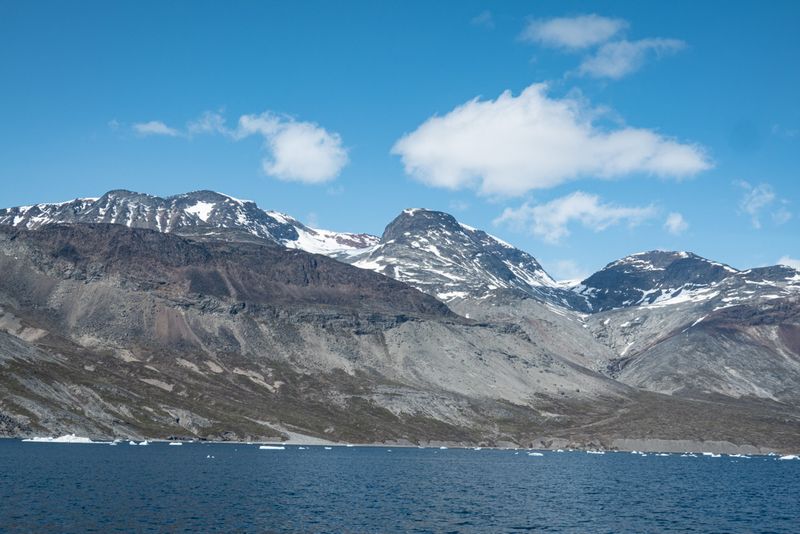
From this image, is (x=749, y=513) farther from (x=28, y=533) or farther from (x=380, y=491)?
(x=28, y=533)

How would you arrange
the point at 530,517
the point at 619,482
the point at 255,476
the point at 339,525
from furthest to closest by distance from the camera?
the point at 619,482 → the point at 255,476 → the point at 530,517 → the point at 339,525

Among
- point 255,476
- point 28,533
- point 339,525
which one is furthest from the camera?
point 255,476

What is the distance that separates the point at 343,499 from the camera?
11838 centimetres

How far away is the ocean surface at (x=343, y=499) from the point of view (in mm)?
90875

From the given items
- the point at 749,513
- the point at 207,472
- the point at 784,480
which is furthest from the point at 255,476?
the point at 784,480

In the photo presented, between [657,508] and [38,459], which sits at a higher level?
[657,508]

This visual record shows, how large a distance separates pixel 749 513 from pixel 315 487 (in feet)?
212

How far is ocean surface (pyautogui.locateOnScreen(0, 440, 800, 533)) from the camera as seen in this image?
90875 millimetres

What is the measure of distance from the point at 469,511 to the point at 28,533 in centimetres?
5490

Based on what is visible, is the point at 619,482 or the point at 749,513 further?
the point at 619,482

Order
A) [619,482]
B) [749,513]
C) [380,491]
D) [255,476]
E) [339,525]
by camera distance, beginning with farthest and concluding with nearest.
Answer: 1. [619,482]
2. [255,476]
3. [380,491]
4. [749,513]
5. [339,525]

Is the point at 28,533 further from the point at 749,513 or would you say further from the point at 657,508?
the point at 749,513

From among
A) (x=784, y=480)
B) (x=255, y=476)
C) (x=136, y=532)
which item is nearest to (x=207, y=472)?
(x=255, y=476)

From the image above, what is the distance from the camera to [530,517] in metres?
106
